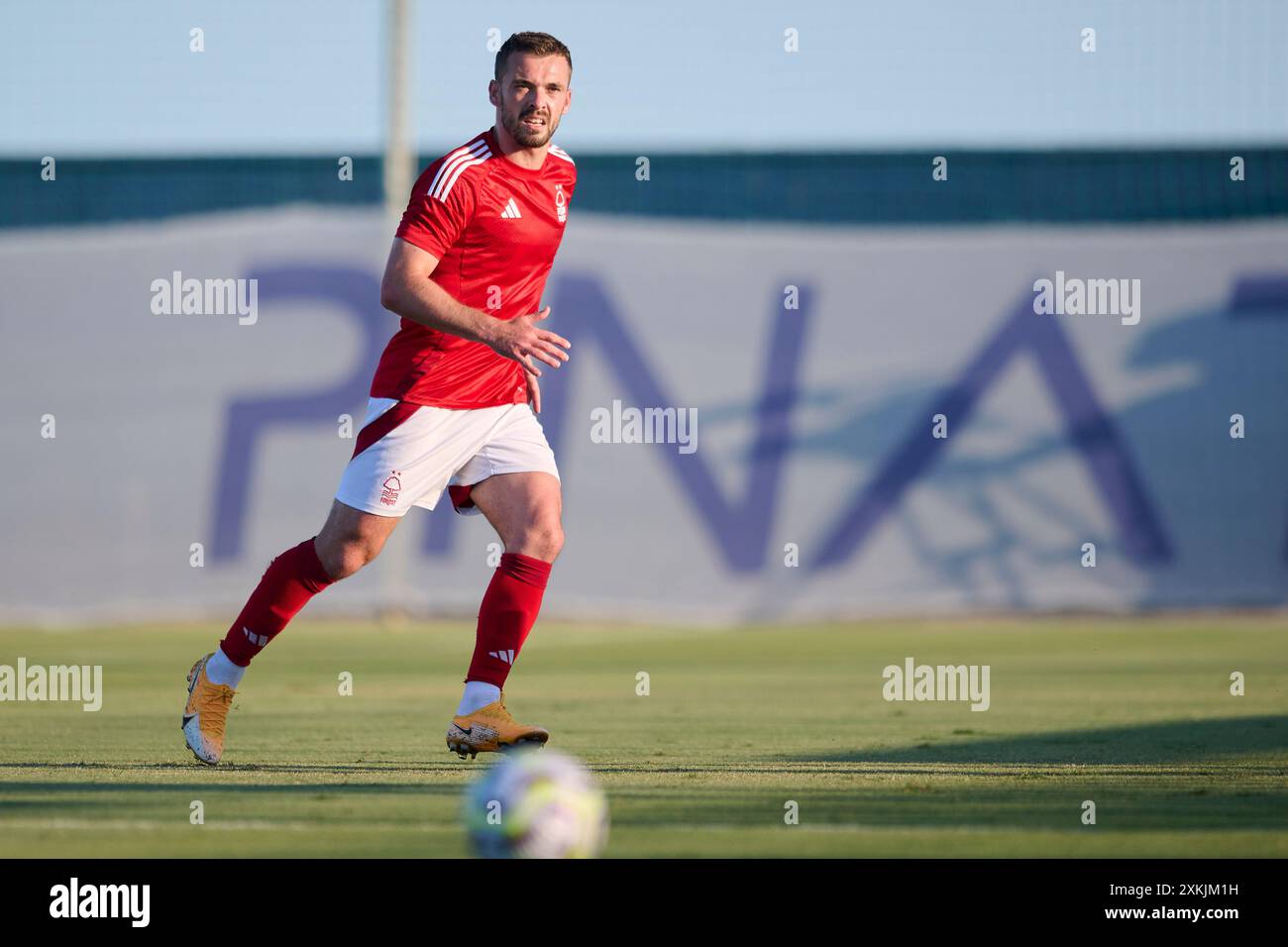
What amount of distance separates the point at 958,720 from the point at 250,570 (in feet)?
36.2

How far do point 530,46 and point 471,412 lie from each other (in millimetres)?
1324

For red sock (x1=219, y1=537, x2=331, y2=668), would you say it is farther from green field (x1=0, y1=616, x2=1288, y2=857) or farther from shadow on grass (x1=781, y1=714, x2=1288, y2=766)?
shadow on grass (x1=781, y1=714, x2=1288, y2=766)

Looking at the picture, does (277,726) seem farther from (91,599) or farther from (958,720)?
(91,599)

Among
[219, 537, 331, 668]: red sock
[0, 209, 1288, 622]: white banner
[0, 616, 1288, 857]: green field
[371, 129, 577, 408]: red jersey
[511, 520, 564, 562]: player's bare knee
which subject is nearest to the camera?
[0, 616, 1288, 857]: green field

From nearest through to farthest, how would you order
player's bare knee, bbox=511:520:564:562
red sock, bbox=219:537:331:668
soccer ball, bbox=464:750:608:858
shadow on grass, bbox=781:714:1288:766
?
soccer ball, bbox=464:750:608:858, red sock, bbox=219:537:331:668, player's bare knee, bbox=511:520:564:562, shadow on grass, bbox=781:714:1288:766

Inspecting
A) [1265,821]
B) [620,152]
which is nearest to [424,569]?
[620,152]

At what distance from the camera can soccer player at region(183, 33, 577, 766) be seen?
582 cm

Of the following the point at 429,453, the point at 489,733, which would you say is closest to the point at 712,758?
the point at 489,733

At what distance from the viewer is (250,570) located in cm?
1747

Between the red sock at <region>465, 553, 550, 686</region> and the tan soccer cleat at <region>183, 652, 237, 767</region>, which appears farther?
the red sock at <region>465, 553, 550, 686</region>

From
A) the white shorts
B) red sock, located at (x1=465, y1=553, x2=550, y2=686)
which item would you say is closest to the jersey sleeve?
the white shorts

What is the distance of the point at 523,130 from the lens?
6.01 m

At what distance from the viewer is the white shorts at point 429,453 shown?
5.90 m
